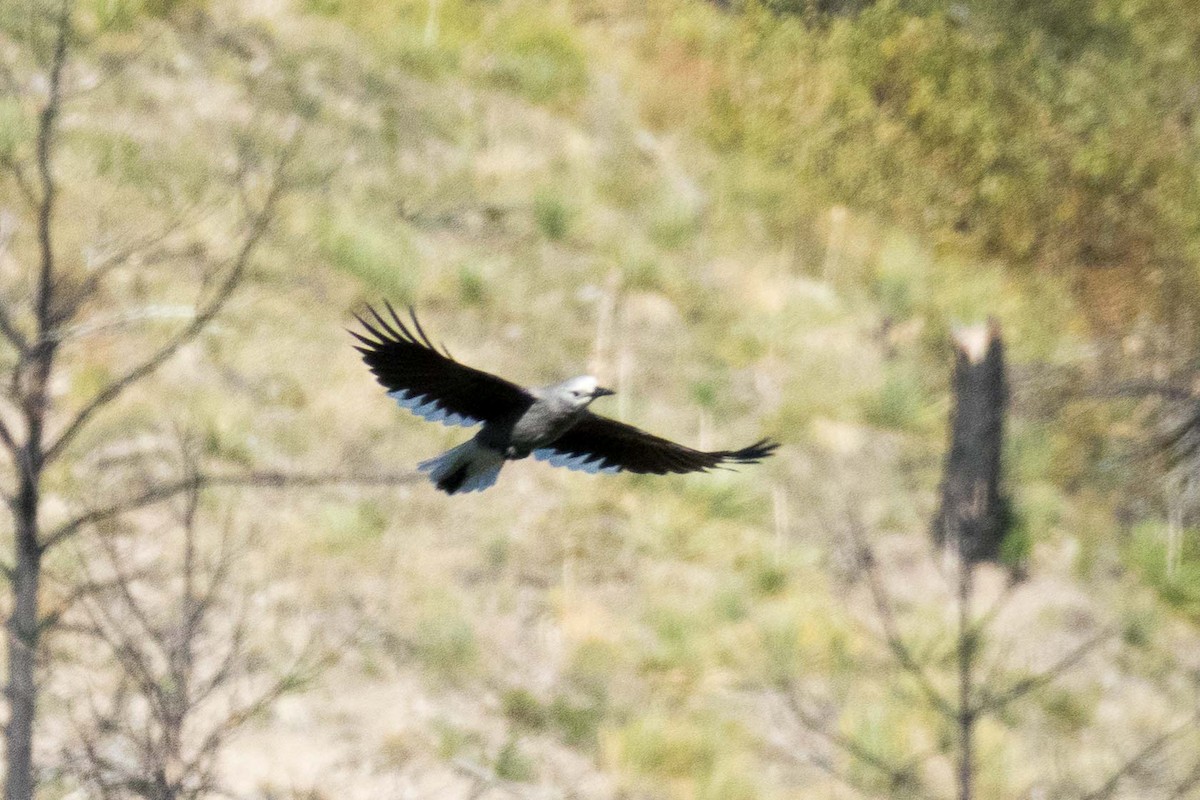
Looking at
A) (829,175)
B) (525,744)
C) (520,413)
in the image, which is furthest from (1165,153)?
(520,413)

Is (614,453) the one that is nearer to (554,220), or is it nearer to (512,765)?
(512,765)

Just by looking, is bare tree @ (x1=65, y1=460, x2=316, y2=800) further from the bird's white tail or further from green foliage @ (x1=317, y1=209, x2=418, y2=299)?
green foliage @ (x1=317, y1=209, x2=418, y2=299)

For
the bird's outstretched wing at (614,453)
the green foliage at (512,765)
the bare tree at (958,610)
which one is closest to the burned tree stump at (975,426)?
the bare tree at (958,610)

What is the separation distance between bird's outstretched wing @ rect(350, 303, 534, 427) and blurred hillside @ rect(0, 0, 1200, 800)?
2441 mm

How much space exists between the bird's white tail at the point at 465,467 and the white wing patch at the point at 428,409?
2.7 inches

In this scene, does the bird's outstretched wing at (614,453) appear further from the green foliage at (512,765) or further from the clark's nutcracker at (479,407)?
the green foliage at (512,765)

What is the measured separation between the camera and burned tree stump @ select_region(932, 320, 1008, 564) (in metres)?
8.00

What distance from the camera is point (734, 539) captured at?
8.27m

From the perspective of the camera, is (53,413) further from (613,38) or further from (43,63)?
(613,38)

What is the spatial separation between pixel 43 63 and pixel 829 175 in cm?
746

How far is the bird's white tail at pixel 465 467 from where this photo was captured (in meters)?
3.14

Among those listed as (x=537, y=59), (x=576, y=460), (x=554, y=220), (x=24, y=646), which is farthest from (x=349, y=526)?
(x=537, y=59)

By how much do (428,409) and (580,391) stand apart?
467 mm

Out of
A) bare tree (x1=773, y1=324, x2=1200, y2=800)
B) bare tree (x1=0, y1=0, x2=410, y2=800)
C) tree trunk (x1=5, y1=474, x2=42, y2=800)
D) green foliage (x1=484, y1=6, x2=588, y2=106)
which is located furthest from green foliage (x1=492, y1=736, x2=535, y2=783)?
green foliage (x1=484, y1=6, x2=588, y2=106)
